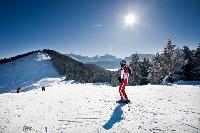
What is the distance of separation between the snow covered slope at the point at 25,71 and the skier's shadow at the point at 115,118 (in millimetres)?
117877

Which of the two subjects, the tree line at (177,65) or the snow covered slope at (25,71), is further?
the snow covered slope at (25,71)

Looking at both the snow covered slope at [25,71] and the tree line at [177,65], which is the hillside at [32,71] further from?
the tree line at [177,65]

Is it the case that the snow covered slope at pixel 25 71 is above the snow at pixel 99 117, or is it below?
above

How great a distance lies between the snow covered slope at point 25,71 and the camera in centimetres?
13038

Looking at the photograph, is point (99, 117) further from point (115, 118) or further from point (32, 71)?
point (32, 71)

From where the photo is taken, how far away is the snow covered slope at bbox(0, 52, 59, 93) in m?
130

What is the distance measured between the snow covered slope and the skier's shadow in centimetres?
11788

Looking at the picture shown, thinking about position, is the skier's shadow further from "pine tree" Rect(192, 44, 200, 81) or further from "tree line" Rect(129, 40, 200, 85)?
"pine tree" Rect(192, 44, 200, 81)

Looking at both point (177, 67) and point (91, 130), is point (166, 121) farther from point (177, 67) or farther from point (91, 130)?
point (177, 67)

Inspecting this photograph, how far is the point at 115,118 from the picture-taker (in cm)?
898

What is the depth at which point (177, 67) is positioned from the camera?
57.6 meters

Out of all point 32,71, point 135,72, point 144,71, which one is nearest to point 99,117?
point 135,72

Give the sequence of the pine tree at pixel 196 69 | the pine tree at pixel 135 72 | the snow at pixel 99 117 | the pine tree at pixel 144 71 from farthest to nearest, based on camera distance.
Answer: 1. the pine tree at pixel 144 71
2. the pine tree at pixel 135 72
3. the pine tree at pixel 196 69
4. the snow at pixel 99 117

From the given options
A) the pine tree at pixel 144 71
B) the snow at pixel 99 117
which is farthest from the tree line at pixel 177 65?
the snow at pixel 99 117
